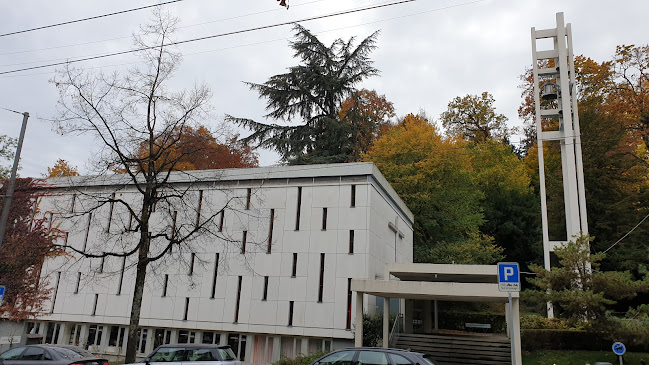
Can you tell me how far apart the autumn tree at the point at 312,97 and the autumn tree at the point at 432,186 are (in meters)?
3.59

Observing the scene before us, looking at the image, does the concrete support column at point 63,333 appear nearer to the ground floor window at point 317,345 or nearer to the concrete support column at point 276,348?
the concrete support column at point 276,348

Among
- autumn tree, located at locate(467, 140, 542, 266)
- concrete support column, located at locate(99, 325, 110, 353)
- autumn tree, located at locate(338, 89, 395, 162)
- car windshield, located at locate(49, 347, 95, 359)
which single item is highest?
autumn tree, located at locate(338, 89, 395, 162)

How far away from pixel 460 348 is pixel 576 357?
5.21 meters

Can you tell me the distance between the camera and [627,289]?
774 inches

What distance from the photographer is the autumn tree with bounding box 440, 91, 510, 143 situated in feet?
173

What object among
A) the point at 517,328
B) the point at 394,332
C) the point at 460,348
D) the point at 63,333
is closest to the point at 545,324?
the point at 460,348

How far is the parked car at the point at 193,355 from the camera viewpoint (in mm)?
14015

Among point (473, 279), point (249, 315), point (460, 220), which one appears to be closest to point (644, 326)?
point (473, 279)

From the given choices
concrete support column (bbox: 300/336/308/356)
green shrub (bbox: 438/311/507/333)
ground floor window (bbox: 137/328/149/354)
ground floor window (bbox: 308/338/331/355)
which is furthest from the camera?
green shrub (bbox: 438/311/507/333)

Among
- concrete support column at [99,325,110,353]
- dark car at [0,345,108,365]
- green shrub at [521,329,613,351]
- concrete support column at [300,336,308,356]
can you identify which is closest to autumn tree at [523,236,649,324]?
green shrub at [521,329,613,351]

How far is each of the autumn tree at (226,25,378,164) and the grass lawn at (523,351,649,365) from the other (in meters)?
21.2

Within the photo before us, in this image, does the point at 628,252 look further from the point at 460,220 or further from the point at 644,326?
the point at 644,326

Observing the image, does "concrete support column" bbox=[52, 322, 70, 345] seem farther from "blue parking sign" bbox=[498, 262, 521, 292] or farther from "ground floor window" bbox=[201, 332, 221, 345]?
"blue parking sign" bbox=[498, 262, 521, 292]

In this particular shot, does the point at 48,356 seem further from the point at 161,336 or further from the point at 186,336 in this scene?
the point at 161,336
